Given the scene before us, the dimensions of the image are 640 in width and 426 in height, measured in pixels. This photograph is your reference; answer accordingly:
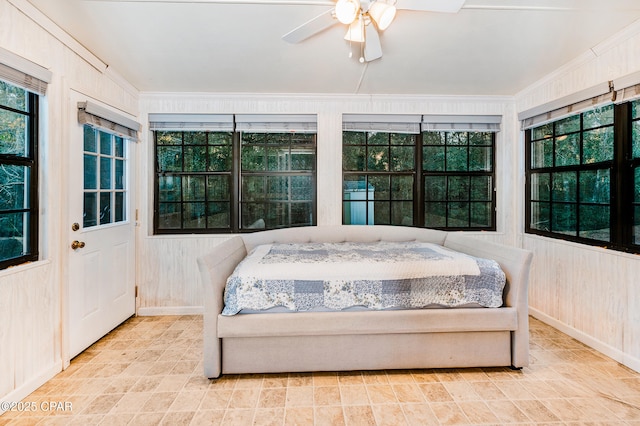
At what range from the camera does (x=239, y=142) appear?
3.65 meters

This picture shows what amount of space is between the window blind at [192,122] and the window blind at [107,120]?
0.21 meters

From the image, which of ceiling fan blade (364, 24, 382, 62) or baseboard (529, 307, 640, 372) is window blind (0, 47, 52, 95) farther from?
baseboard (529, 307, 640, 372)

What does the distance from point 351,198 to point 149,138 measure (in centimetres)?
234

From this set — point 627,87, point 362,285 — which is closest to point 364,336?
point 362,285

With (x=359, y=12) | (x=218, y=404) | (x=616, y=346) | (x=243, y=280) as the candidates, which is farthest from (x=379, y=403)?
(x=359, y=12)

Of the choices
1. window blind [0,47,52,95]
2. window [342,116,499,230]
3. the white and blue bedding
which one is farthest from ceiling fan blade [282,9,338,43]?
window [342,116,499,230]

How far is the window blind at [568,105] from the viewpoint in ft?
8.01

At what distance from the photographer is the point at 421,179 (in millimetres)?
3738

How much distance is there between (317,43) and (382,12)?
89 cm

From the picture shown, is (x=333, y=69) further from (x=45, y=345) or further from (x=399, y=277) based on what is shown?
(x=45, y=345)

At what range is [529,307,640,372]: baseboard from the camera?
2.29 metres

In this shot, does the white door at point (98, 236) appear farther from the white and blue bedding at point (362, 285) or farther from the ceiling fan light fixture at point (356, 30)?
the ceiling fan light fixture at point (356, 30)

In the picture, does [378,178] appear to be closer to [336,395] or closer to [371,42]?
[371,42]

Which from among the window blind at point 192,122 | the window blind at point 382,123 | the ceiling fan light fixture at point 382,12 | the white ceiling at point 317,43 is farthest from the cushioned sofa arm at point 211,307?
the window blind at point 382,123
